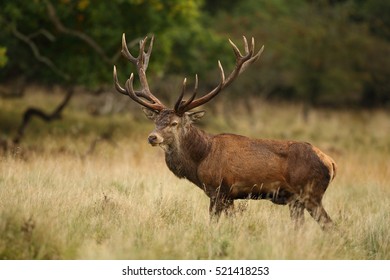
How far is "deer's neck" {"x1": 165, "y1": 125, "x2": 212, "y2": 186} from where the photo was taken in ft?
25.7

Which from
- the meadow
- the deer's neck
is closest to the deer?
the deer's neck

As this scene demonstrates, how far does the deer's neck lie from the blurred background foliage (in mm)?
5764

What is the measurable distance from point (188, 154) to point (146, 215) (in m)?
1.01

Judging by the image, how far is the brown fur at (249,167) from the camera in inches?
289

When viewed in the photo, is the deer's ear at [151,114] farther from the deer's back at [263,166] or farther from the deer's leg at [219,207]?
the deer's leg at [219,207]

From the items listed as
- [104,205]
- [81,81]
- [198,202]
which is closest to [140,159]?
[81,81]

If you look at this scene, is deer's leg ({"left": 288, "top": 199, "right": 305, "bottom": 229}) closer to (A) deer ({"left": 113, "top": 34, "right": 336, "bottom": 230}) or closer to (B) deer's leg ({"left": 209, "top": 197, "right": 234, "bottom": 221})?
(A) deer ({"left": 113, "top": 34, "right": 336, "bottom": 230})

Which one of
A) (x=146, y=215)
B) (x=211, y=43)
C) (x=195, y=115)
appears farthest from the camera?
(x=211, y=43)

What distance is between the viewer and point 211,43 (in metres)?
19.2

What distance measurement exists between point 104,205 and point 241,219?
1.57 meters

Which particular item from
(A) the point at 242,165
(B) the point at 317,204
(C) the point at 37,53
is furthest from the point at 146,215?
(C) the point at 37,53

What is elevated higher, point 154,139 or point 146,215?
point 154,139

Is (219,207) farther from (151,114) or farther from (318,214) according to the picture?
(151,114)

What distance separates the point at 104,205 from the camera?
7.54m
